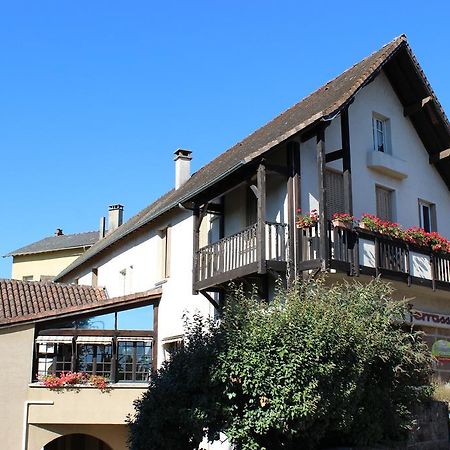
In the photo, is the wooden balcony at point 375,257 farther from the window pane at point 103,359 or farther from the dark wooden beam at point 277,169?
the window pane at point 103,359

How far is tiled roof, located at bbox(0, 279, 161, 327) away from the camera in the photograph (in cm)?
1791

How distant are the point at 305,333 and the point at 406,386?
9.03ft

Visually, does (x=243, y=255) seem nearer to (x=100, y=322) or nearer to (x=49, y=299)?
(x=100, y=322)

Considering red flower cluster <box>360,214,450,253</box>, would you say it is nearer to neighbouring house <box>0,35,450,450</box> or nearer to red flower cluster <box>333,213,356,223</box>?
neighbouring house <box>0,35,450,450</box>

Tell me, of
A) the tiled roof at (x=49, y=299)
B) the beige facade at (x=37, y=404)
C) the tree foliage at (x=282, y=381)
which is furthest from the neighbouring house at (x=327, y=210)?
the tree foliage at (x=282, y=381)

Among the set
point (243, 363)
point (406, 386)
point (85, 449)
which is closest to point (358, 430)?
point (406, 386)

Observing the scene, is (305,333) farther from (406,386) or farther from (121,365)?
(121,365)

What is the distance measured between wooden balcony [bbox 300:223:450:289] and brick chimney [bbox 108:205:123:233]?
63.8 feet

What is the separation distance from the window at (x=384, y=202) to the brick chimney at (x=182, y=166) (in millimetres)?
8079

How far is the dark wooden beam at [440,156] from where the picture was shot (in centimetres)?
1980

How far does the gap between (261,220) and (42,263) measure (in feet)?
124

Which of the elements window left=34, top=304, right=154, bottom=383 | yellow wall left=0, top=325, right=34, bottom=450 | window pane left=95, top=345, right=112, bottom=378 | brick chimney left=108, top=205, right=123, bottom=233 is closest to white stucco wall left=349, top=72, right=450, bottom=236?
window left=34, top=304, right=154, bottom=383

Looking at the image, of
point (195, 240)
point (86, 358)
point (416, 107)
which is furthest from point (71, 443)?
point (416, 107)

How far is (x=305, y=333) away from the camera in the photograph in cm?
956
